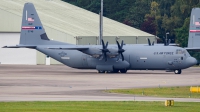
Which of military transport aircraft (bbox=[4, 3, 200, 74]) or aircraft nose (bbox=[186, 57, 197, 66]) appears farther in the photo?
military transport aircraft (bbox=[4, 3, 200, 74])

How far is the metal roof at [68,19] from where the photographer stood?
83562 mm

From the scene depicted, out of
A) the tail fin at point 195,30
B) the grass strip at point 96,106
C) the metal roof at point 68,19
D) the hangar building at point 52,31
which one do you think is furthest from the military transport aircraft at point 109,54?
the grass strip at point 96,106

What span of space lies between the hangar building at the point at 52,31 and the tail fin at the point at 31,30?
1831 centimetres

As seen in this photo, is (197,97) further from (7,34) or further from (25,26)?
(7,34)

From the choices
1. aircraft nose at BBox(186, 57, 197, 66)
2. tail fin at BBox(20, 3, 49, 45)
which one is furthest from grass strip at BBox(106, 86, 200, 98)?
tail fin at BBox(20, 3, 49, 45)

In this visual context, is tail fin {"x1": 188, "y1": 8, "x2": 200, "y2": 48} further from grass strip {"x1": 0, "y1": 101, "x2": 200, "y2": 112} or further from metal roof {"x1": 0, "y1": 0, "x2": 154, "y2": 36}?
grass strip {"x1": 0, "y1": 101, "x2": 200, "y2": 112}

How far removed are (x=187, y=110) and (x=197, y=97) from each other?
7.28 m

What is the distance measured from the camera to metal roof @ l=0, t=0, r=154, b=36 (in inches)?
3290

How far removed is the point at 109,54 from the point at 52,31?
906 inches

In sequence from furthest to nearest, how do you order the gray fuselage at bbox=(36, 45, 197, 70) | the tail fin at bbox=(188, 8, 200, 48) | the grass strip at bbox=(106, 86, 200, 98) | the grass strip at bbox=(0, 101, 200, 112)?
1. the tail fin at bbox=(188, 8, 200, 48)
2. the gray fuselage at bbox=(36, 45, 197, 70)
3. the grass strip at bbox=(106, 86, 200, 98)
4. the grass strip at bbox=(0, 101, 200, 112)

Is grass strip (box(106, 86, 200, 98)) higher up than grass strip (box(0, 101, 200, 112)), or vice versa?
grass strip (box(0, 101, 200, 112))

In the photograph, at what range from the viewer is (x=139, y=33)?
9494cm

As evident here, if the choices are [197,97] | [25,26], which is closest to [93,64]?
[25,26]

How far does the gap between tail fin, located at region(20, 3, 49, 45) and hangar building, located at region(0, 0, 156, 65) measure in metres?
18.3
